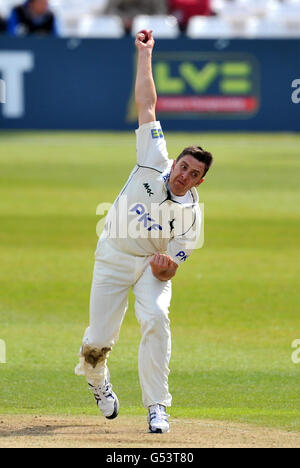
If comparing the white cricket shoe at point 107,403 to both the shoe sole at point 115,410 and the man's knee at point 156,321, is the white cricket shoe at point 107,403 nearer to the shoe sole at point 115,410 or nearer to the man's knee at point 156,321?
the shoe sole at point 115,410

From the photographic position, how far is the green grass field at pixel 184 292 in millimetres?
7371

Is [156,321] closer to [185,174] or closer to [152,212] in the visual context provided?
[152,212]

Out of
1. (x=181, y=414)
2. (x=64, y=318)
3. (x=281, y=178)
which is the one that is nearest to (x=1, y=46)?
(x=281, y=178)

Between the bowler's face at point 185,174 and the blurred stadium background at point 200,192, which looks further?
the blurred stadium background at point 200,192

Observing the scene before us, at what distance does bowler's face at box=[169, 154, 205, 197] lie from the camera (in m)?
6.32

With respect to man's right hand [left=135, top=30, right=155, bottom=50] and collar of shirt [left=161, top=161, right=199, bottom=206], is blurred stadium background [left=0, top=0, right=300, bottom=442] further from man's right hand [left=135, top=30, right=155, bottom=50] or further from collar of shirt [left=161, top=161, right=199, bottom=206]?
man's right hand [left=135, top=30, right=155, bottom=50]

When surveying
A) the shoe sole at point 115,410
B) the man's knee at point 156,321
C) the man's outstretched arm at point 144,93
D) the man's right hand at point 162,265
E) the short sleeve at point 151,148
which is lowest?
the shoe sole at point 115,410

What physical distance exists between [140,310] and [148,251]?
398 mm

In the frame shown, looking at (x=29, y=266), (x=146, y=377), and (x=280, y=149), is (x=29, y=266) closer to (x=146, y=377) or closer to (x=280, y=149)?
(x=146, y=377)

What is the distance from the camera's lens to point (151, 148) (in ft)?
21.5

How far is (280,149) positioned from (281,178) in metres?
3.18

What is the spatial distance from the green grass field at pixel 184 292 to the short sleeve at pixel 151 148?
1658 mm

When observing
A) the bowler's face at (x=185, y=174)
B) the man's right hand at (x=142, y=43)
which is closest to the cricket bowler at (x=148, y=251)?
the bowler's face at (x=185, y=174)

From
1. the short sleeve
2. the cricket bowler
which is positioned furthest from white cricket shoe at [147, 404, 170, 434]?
the short sleeve
